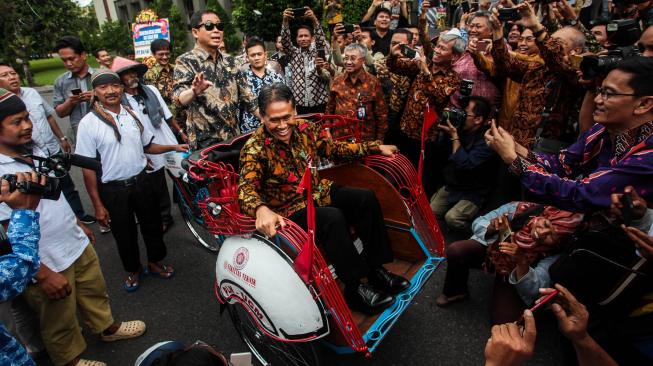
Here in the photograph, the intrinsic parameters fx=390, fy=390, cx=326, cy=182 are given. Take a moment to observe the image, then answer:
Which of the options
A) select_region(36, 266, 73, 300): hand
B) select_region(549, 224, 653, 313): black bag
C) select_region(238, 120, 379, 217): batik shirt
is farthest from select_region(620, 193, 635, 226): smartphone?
select_region(36, 266, 73, 300): hand

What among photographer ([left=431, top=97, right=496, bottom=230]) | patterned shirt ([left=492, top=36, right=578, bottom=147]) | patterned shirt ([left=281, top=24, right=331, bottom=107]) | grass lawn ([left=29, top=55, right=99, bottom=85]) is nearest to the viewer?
patterned shirt ([left=492, top=36, right=578, bottom=147])

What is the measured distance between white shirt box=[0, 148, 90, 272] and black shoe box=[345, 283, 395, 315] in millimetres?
1729

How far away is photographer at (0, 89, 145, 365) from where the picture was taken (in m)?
2.11

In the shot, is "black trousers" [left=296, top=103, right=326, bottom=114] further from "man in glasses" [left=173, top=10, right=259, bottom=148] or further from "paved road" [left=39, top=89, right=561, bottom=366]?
"paved road" [left=39, top=89, right=561, bottom=366]

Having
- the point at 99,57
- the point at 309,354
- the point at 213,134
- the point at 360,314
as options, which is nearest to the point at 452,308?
the point at 360,314

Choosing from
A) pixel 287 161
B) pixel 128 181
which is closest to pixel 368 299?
pixel 287 161

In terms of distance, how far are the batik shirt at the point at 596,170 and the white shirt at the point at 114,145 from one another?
2.82 meters

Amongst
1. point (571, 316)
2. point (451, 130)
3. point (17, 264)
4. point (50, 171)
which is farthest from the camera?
point (451, 130)

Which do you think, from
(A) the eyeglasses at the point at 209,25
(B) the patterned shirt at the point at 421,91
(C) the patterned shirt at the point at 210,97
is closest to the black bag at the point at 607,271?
(B) the patterned shirt at the point at 421,91

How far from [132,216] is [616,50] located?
3.91 m

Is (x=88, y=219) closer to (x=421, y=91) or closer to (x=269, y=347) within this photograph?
(x=269, y=347)

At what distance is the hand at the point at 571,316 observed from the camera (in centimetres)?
143

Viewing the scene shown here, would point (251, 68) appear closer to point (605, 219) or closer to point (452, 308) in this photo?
point (452, 308)

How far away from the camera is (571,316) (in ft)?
4.80
